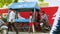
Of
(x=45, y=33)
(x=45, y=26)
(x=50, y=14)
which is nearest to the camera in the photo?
→ (x=45, y=33)

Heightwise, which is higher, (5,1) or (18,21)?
(5,1)

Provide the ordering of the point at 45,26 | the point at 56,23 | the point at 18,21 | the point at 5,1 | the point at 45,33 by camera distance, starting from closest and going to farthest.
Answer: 1. the point at 56,23
2. the point at 45,33
3. the point at 45,26
4. the point at 18,21
5. the point at 5,1

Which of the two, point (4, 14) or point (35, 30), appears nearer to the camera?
point (35, 30)

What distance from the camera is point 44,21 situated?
12.7 m

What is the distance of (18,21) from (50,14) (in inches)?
122

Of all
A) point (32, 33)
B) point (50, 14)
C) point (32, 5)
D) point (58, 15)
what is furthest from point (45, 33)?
point (58, 15)

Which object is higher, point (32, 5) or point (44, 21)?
point (32, 5)

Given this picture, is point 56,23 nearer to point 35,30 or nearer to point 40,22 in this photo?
point 35,30

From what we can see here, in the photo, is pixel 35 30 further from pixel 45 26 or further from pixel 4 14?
pixel 4 14

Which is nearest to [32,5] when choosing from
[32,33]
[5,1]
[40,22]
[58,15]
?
[40,22]

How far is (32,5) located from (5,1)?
5.00 meters

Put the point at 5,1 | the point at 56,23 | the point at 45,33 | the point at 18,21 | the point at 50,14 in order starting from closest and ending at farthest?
the point at 56,23
the point at 45,33
the point at 18,21
the point at 50,14
the point at 5,1

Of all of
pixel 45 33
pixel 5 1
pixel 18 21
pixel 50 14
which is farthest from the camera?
pixel 5 1

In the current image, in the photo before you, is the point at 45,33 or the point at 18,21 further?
the point at 18,21
